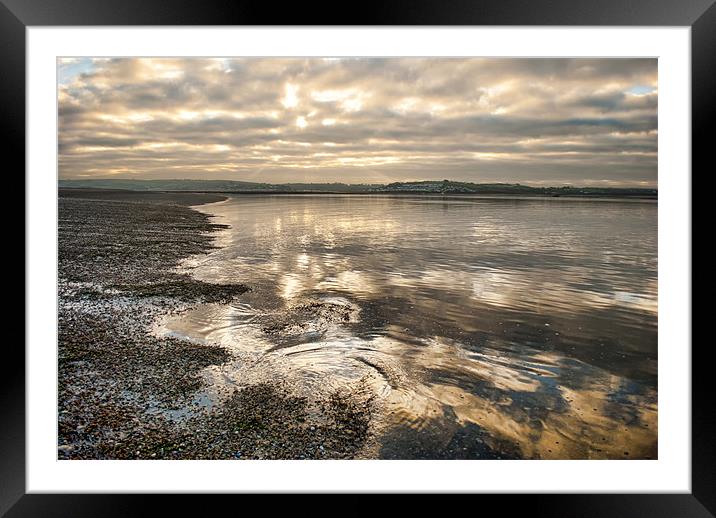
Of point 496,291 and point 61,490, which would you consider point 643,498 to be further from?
point 496,291

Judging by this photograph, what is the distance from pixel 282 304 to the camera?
7039 mm

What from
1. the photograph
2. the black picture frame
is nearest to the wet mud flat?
the photograph

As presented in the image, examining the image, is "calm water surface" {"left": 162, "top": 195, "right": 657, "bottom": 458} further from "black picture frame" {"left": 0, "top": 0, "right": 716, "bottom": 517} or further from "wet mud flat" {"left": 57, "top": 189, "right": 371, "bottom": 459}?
"black picture frame" {"left": 0, "top": 0, "right": 716, "bottom": 517}

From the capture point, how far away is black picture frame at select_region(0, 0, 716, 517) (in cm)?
227

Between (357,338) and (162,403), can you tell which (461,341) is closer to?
(357,338)

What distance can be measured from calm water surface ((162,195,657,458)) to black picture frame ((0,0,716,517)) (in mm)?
1095
